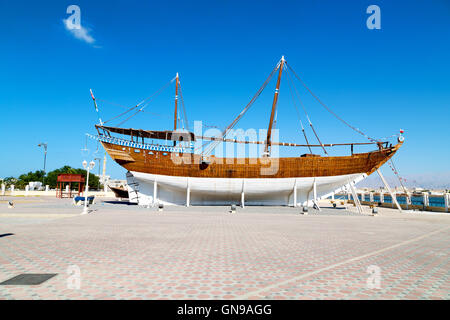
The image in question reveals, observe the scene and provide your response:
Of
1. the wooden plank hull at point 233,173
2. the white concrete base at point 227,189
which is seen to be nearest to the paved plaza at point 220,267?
the wooden plank hull at point 233,173

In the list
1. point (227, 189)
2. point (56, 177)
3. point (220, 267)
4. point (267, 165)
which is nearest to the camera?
point (220, 267)

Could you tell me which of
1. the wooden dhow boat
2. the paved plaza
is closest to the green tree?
the wooden dhow boat

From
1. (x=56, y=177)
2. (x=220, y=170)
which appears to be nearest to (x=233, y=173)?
(x=220, y=170)

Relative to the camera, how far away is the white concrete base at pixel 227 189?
105 feet

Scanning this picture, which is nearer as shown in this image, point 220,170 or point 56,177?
point 220,170

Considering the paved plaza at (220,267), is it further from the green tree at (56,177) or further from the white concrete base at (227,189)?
the green tree at (56,177)

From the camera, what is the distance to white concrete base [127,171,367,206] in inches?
1261

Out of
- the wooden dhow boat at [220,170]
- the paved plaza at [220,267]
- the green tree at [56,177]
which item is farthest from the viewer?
the green tree at [56,177]

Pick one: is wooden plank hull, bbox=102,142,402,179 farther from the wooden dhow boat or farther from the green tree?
the green tree

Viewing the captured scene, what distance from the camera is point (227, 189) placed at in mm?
32812

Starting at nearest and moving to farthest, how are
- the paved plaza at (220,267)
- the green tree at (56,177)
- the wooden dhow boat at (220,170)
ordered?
the paved plaza at (220,267) < the wooden dhow boat at (220,170) < the green tree at (56,177)

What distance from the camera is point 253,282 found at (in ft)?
17.2

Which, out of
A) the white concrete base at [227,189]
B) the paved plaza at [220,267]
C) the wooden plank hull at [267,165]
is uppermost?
the wooden plank hull at [267,165]

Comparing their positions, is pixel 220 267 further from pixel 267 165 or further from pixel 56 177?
pixel 56 177
